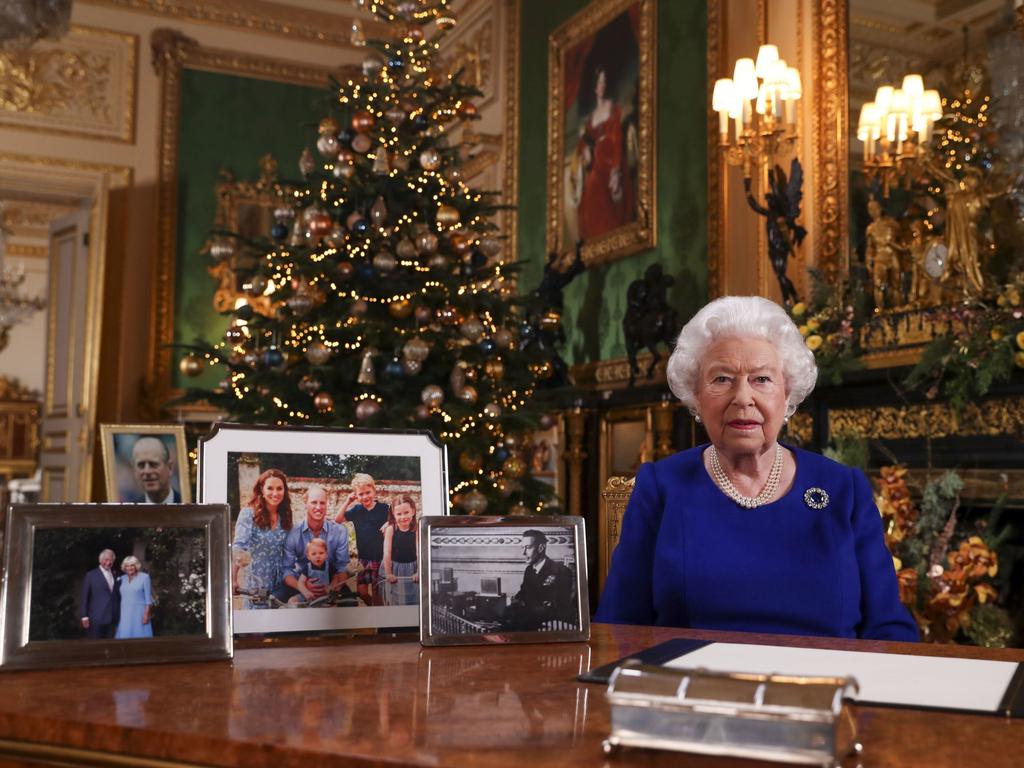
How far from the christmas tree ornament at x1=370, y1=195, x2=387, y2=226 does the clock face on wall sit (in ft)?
8.14

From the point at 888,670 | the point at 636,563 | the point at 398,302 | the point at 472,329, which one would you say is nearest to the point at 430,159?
the point at 398,302

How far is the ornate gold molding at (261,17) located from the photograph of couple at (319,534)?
9.32 meters

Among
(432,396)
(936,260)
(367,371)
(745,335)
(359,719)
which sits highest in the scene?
(936,260)

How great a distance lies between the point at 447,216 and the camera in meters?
5.29

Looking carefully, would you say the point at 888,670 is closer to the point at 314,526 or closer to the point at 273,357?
the point at 314,526

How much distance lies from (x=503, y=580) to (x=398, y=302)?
12.5 feet

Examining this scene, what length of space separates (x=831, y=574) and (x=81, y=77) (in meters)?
9.52

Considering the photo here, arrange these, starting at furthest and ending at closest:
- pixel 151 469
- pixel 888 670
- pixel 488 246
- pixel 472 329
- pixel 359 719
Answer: pixel 488 246 → pixel 472 329 → pixel 151 469 → pixel 888 670 → pixel 359 719

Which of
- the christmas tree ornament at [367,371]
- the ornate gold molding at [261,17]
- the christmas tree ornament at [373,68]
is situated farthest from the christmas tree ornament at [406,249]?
the ornate gold molding at [261,17]

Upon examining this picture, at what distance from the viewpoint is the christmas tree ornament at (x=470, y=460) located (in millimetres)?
5035

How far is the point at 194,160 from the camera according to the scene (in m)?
10.2

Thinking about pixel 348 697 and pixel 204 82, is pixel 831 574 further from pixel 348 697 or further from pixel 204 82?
pixel 204 82

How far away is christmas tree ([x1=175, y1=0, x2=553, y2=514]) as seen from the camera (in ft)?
16.9

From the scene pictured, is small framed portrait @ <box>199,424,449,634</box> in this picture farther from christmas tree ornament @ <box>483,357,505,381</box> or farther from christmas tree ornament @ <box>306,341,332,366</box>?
christmas tree ornament @ <box>483,357,505,381</box>
